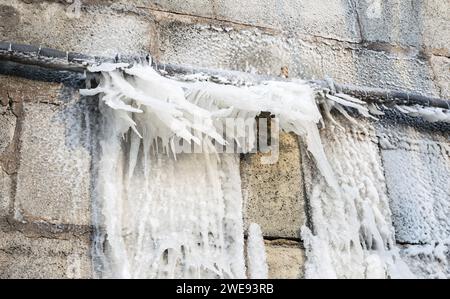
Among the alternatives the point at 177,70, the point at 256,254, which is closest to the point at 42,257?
the point at 256,254

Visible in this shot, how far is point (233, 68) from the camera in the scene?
329 centimetres

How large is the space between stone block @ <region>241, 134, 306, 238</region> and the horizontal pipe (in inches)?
15.2

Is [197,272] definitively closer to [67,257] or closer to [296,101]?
[67,257]

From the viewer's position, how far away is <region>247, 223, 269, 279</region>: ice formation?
112 inches

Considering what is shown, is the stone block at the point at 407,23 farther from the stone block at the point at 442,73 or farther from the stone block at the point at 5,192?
the stone block at the point at 5,192

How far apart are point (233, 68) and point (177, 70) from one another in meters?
0.36

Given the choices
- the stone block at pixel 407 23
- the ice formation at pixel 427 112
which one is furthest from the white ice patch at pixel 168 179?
the stone block at pixel 407 23

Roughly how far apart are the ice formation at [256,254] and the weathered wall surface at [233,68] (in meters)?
0.04

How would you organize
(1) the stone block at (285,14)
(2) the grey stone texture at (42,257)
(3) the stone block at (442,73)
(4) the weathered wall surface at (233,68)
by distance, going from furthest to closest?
1. (3) the stone block at (442,73)
2. (1) the stone block at (285,14)
3. (4) the weathered wall surface at (233,68)
4. (2) the grey stone texture at (42,257)

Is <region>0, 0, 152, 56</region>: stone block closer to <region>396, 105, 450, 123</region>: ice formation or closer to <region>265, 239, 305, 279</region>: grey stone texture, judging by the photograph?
<region>265, 239, 305, 279</region>: grey stone texture

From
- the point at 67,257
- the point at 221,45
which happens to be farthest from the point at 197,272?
the point at 221,45

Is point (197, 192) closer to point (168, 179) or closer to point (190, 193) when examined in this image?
point (190, 193)

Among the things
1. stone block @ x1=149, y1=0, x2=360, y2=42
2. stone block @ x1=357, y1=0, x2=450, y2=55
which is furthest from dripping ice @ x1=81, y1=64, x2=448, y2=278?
stone block @ x1=357, y1=0, x2=450, y2=55

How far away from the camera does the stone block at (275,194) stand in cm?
297
